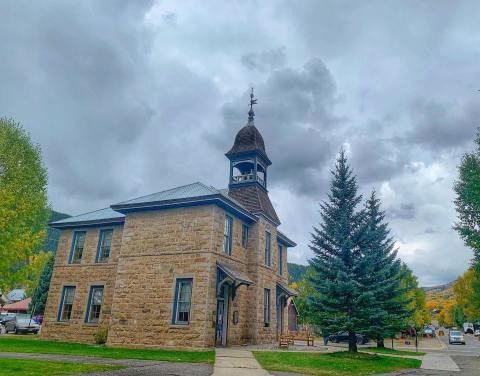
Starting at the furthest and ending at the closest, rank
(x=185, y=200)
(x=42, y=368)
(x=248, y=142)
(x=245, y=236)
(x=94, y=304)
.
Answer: (x=248, y=142)
(x=245, y=236)
(x=94, y=304)
(x=185, y=200)
(x=42, y=368)

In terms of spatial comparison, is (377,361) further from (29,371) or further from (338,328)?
(29,371)

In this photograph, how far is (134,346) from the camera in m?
17.8

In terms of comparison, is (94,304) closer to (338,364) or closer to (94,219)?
(94,219)

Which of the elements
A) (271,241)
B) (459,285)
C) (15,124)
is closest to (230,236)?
(271,241)

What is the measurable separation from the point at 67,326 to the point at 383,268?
59.8ft


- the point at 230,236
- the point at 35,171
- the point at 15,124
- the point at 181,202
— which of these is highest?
the point at 15,124

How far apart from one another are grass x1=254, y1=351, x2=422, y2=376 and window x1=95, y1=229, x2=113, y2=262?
42.0ft

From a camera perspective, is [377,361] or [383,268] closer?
[377,361]

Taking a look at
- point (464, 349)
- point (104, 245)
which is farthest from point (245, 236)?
point (464, 349)

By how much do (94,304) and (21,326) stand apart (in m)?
12.8

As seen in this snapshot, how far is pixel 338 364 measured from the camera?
1339 cm

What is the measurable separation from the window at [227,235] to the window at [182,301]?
2829 mm

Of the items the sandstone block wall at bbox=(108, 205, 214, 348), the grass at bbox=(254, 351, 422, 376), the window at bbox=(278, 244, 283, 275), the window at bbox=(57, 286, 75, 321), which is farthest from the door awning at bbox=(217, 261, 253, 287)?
the window at bbox=(57, 286, 75, 321)

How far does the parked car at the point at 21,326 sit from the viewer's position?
98.1 feet
